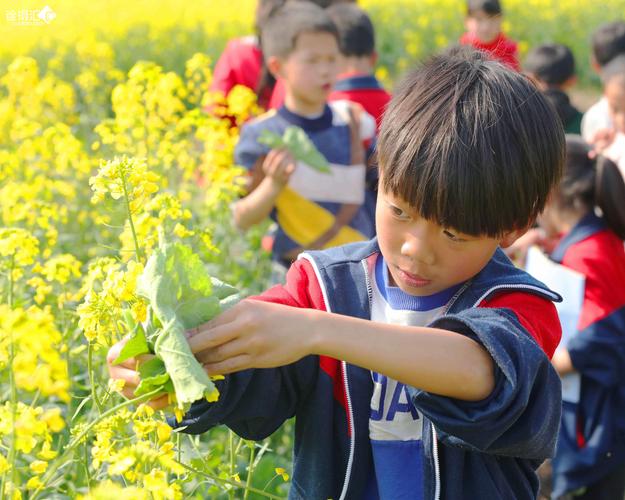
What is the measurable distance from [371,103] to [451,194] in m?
2.82

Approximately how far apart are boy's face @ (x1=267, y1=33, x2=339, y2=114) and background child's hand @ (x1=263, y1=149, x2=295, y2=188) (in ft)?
1.19

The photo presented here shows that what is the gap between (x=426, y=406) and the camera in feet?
4.34

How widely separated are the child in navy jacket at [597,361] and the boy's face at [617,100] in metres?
1.19

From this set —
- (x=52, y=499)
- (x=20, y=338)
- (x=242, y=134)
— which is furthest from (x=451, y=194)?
(x=242, y=134)

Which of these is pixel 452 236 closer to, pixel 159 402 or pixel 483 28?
pixel 159 402

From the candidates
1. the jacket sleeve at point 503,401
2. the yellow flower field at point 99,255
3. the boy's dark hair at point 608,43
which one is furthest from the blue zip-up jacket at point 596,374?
the boy's dark hair at point 608,43

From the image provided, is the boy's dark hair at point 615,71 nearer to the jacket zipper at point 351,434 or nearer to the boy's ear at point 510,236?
the boy's ear at point 510,236

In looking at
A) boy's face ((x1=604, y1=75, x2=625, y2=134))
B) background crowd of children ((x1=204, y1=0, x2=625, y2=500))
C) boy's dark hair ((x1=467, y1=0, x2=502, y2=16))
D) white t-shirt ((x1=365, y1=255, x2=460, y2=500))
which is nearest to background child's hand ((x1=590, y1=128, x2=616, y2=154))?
background crowd of children ((x1=204, y1=0, x2=625, y2=500))

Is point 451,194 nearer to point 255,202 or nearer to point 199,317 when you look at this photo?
point 199,317

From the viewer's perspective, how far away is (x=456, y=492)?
1.46m

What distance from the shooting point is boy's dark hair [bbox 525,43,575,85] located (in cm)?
478

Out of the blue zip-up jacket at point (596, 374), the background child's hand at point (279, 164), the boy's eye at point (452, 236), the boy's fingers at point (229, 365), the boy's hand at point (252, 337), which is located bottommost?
the blue zip-up jacket at point (596, 374)

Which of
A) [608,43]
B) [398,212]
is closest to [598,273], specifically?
[398,212]

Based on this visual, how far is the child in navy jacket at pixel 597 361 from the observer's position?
297 cm
